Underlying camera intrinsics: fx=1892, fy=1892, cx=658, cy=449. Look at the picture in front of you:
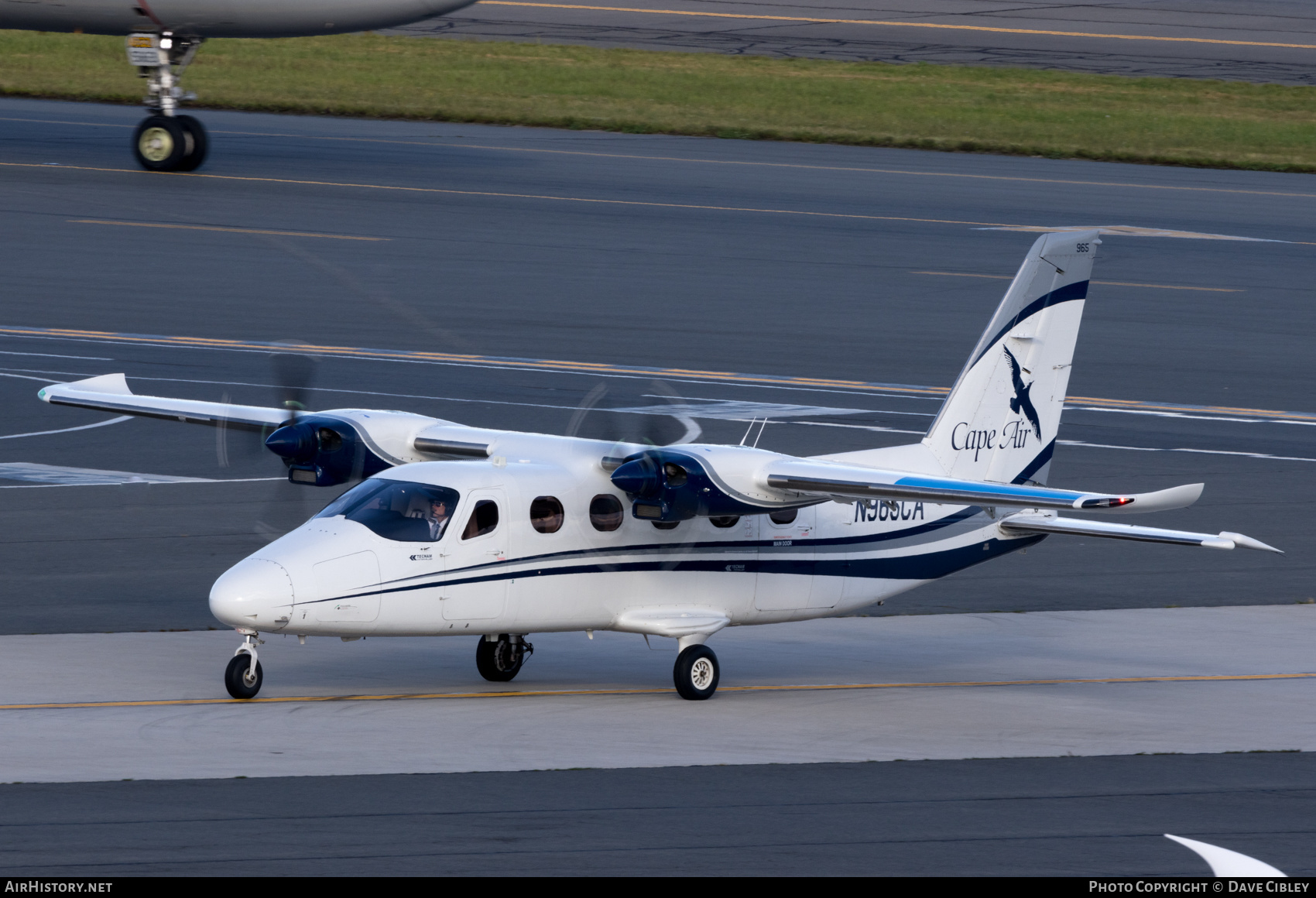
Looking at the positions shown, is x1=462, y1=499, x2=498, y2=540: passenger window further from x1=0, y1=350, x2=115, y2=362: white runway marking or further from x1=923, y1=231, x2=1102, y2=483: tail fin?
x1=0, y1=350, x2=115, y2=362: white runway marking

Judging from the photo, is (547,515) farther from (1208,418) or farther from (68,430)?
(1208,418)

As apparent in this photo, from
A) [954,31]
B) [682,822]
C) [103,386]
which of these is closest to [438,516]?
[682,822]

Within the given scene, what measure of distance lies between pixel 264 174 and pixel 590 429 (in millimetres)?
23156

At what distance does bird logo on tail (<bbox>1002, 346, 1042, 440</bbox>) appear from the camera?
64.4 feet

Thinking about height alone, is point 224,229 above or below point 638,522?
above

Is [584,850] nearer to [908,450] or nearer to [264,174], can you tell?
[908,450]

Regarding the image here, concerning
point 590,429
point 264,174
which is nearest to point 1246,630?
point 590,429

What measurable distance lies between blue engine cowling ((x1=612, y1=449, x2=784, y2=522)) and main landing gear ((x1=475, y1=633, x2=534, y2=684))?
7.44 ft

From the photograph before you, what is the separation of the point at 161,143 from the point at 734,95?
76.2ft

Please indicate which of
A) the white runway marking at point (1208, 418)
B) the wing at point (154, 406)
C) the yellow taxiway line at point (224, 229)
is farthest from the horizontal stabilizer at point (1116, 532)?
the yellow taxiway line at point (224, 229)

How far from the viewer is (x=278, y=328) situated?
113 feet

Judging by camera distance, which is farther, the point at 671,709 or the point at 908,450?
the point at 908,450

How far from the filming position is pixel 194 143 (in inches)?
1810

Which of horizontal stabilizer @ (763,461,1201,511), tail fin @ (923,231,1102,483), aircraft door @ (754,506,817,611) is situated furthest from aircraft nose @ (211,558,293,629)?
tail fin @ (923,231,1102,483)
